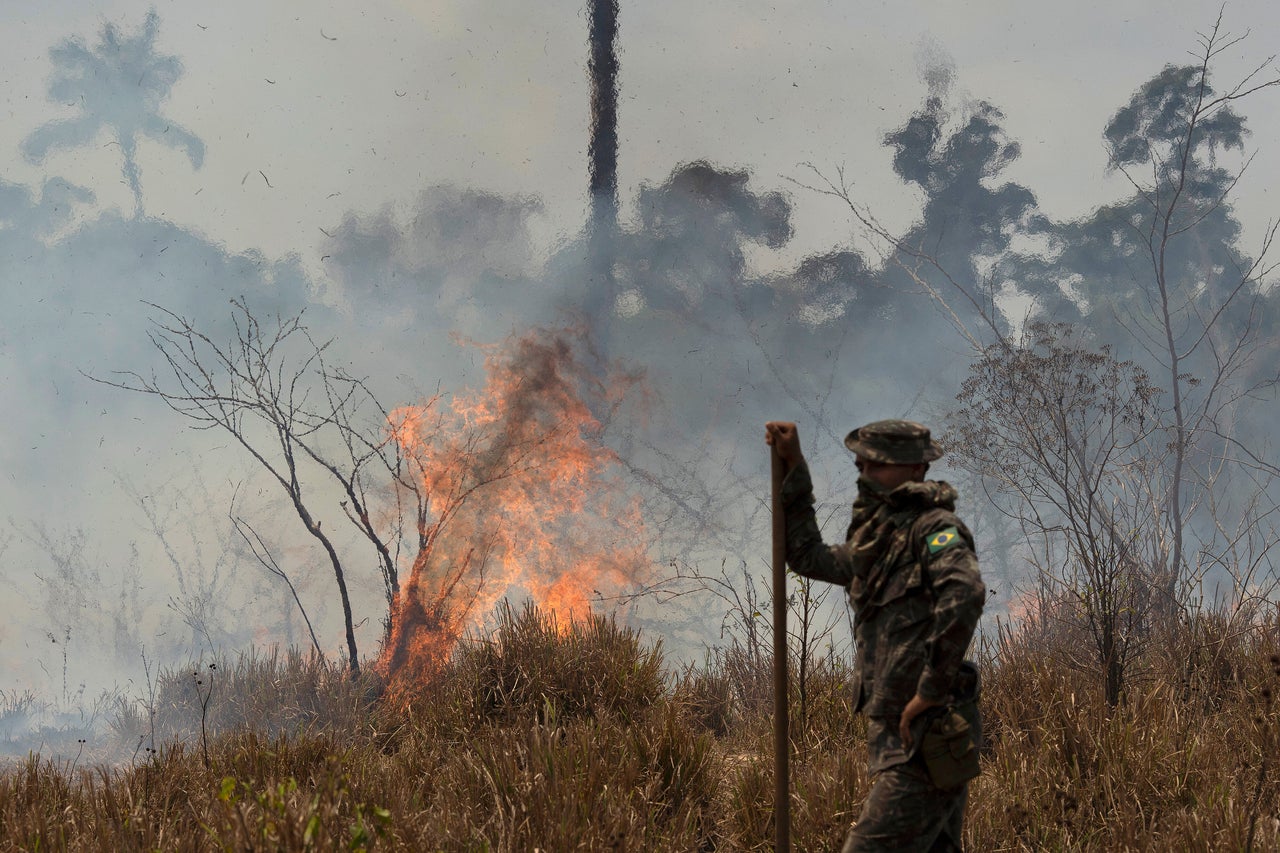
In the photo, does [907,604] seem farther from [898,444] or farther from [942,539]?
[898,444]

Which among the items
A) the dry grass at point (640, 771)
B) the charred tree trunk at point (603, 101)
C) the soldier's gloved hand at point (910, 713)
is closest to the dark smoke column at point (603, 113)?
the charred tree trunk at point (603, 101)

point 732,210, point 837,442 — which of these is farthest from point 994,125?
point 837,442

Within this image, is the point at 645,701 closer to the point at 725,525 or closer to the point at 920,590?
the point at 920,590

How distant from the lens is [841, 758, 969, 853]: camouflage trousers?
323cm

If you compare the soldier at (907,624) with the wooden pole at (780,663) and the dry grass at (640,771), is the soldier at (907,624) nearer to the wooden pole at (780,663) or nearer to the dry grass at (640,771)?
the wooden pole at (780,663)

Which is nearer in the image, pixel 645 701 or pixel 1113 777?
pixel 1113 777

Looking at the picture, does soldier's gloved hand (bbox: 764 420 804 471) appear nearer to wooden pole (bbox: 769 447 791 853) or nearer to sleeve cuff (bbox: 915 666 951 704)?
wooden pole (bbox: 769 447 791 853)

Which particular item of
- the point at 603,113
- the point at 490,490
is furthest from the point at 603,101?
the point at 490,490

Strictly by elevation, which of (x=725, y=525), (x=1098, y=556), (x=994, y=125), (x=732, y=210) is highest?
(x=994, y=125)

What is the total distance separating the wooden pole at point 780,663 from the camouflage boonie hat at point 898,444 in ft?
1.19

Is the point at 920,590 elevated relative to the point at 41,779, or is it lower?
elevated

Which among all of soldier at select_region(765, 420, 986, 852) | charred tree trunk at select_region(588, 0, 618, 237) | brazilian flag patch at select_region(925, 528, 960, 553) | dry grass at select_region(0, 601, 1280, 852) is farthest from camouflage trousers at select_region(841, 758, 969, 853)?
charred tree trunk at select_region(588, 0, 618, 237)

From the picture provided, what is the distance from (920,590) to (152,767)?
514cm

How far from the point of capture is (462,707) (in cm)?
725
